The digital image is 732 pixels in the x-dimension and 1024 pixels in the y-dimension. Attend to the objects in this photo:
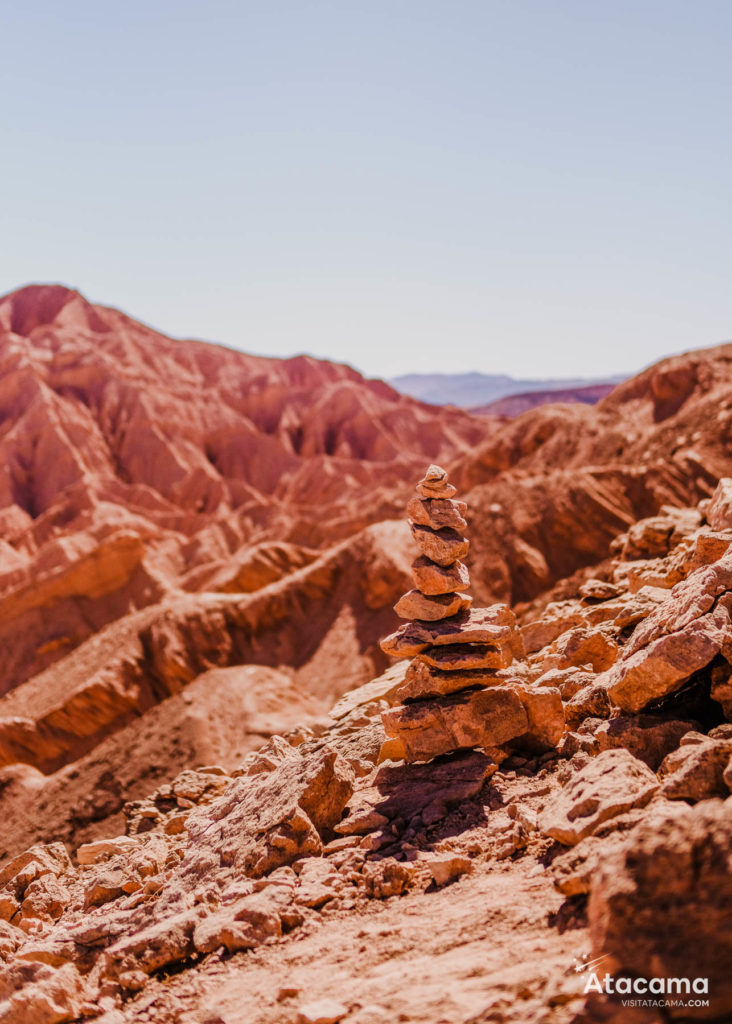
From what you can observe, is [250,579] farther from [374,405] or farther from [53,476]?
[374,405]

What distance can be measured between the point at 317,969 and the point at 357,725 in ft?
18.8

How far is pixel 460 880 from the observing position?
233 inches

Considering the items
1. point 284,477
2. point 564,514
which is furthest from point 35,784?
point 284,477

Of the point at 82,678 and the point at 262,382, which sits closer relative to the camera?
the point at 82,678

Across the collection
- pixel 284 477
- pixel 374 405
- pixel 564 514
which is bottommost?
pixel 564 514

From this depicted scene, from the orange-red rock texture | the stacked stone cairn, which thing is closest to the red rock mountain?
the orange-red rock texture

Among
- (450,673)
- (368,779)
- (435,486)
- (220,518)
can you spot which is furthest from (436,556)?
(220,518)

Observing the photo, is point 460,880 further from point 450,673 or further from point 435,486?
point 435,486

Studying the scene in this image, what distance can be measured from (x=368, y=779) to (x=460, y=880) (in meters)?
2.96

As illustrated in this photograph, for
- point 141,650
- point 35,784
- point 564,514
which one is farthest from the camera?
point 564,514

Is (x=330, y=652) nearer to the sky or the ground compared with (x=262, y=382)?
nearer to the ground

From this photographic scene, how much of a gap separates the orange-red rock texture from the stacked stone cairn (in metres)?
0.11

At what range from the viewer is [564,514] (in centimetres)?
3048

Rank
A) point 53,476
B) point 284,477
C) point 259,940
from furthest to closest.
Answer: point 284,477
point 53,476
point 259,940
